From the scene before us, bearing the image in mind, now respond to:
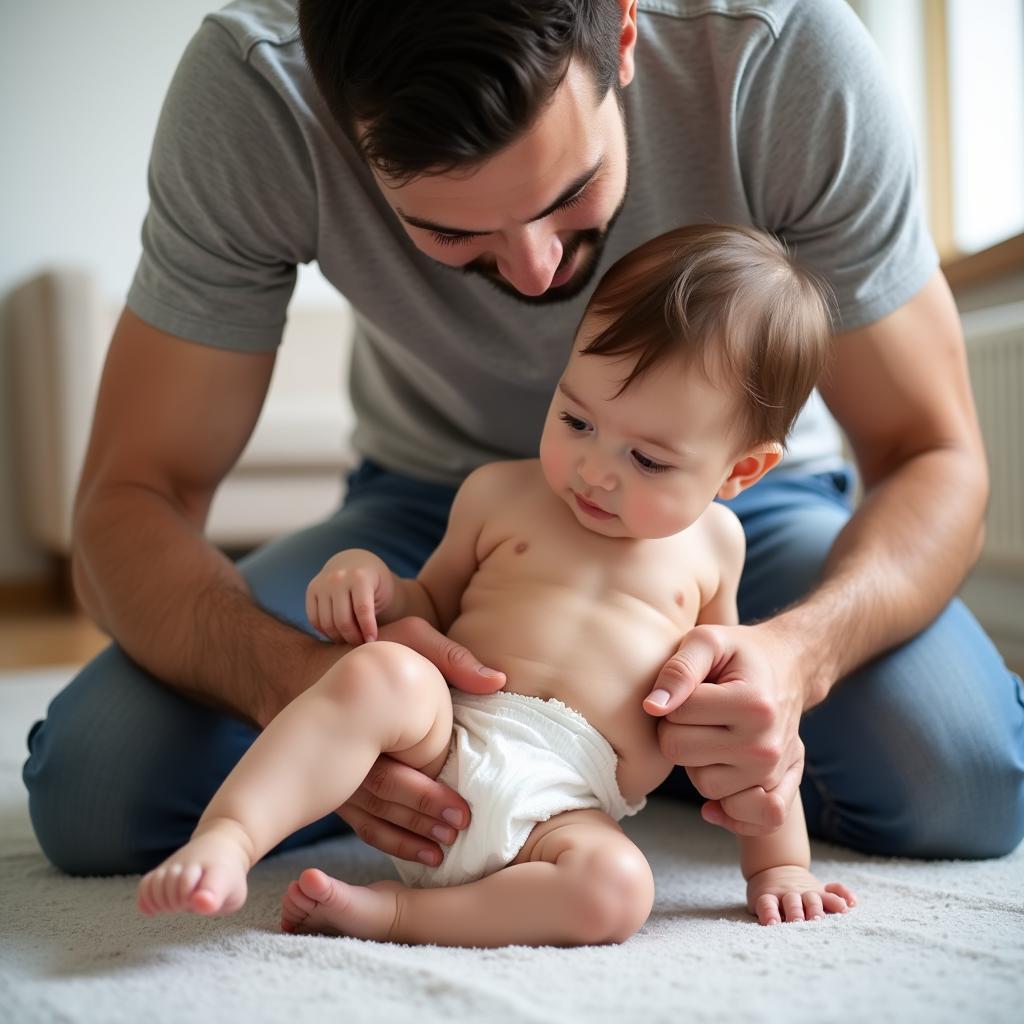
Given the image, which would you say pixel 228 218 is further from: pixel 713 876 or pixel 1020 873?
pixel 1020 873

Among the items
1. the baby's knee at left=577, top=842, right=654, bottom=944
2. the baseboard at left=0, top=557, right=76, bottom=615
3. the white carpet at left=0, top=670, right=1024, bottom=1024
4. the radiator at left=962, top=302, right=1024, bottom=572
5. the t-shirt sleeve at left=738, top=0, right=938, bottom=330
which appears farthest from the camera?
the baseboard at left=0, top=557, right=76, bottom=615

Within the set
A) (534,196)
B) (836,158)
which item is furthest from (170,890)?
(836,158)

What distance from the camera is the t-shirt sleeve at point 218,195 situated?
1.25m

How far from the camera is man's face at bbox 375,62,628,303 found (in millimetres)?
943

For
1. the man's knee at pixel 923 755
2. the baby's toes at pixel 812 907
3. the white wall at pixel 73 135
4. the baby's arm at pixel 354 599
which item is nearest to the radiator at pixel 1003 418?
the man's knee at pixel 923 755

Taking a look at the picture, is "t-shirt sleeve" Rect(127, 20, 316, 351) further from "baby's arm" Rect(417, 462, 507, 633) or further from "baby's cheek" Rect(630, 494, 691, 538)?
"baby's cheek" Rect(630, 494, 691, 538)

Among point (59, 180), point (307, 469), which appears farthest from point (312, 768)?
point (59, 180)

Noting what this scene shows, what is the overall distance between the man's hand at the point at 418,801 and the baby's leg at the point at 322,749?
0.9 inches

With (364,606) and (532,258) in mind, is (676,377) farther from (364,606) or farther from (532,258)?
(364,606)

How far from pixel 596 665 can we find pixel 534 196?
1.25ft

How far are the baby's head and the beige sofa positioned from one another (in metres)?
2.40

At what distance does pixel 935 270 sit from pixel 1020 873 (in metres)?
0.62

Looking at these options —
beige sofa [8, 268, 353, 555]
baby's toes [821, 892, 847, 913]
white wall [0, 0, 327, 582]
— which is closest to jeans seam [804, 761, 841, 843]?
baby's toes [821, 892, 847, 913]

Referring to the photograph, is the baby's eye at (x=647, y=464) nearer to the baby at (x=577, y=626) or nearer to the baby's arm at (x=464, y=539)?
the baby at (x=577, y=626)
